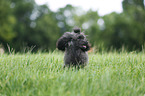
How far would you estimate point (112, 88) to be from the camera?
3.66 metres

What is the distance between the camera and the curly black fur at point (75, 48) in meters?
4.56

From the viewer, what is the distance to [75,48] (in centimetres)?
458

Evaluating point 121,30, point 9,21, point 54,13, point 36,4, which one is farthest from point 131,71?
point 54,13

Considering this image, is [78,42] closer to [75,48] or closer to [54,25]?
[75,48]

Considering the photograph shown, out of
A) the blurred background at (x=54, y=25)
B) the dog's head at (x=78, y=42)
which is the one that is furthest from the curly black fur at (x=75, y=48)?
the blurred background at (x=54, y=25)

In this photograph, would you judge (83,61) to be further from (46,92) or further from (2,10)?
(2,10)

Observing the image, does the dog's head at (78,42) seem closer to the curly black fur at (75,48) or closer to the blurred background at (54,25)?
the curly black fur at (75,48)

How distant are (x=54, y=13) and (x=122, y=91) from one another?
117 ft

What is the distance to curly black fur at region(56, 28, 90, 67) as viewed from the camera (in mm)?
4562

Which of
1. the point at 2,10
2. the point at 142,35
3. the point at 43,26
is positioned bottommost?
the point at 142,35

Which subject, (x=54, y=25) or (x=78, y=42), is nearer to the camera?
(x=78, y=42)

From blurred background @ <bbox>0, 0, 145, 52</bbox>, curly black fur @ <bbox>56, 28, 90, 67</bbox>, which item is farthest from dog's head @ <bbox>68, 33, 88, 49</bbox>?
blurred background @ <bbox>0, 0, 145, 52</bbox>

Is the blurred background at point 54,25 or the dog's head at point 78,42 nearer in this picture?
the dog's head at point 78,42

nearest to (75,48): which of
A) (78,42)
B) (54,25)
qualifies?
(78,42)
